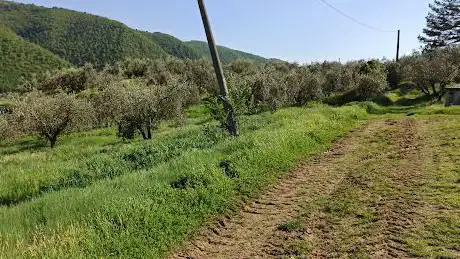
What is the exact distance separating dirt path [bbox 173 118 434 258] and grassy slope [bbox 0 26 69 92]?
363 feet

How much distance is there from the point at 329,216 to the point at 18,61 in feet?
417

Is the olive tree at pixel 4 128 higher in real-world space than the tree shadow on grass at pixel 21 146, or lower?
higher

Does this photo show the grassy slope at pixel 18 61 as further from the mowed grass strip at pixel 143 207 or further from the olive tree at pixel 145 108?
the mowed grass strip at pixel 143 207

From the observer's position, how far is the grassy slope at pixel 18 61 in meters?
112

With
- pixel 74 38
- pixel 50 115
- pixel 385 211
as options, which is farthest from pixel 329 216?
pixel 74 38

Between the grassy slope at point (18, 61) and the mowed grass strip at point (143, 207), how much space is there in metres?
109

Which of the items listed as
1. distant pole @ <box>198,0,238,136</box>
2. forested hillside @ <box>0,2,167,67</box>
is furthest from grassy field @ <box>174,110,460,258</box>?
forested hillside @ <box>0,2,167,67</box>

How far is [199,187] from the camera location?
31.7 ft

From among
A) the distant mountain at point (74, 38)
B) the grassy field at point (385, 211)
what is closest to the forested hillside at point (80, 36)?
the distant mountain at point (74, 38)

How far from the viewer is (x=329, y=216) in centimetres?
862

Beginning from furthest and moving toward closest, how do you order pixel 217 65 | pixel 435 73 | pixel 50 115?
pixel 435 73 → pixel 50 115 → pixel 217 65

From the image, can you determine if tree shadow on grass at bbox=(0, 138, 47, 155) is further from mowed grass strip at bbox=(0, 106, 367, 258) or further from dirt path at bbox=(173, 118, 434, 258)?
dirt path at bbox=(173, 118, 434, 258)

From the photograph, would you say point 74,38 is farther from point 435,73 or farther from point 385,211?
point 385,211

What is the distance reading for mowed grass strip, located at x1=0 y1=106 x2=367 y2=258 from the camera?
Answer: 668cm
